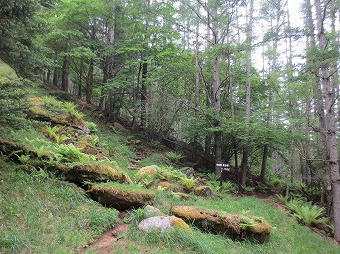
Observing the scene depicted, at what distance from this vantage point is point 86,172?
6059mm

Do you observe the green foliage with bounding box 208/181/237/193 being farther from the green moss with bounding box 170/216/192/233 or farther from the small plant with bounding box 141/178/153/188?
the green moss with bounding box 170/216/192/233

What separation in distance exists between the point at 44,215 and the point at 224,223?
12.4 feet

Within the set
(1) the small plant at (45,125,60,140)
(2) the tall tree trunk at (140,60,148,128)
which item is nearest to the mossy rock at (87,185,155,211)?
(1) the small plant at (45,125,60,140)

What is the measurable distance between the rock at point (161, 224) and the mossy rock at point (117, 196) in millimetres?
808

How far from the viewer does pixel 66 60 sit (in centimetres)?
1602

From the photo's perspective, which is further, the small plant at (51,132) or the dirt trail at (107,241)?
the small plant at (51,132)

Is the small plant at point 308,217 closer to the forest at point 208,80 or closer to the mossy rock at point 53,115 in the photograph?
the forest at point 208,80

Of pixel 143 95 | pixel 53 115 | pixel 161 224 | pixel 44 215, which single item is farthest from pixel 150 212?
pixel 143 95

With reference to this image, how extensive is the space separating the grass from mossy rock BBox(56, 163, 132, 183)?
304 millimetres

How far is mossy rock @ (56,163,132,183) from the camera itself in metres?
5.96

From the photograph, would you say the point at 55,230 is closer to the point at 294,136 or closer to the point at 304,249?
the point at 304,249

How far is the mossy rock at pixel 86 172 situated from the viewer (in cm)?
596

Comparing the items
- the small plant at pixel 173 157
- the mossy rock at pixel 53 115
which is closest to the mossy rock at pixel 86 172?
the mossy rock at pixel 53 115

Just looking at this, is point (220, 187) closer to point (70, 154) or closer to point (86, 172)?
point (86, 172)
